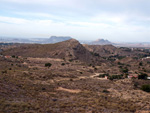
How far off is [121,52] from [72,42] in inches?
3379

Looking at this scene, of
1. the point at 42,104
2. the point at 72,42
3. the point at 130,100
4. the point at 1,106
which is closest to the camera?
the point at 1,106

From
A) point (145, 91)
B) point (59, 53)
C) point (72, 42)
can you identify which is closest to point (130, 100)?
point (145, 91)

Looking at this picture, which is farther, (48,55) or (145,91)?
(48,55)

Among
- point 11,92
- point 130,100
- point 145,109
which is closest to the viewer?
point 145,109

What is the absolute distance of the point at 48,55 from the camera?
83.5m

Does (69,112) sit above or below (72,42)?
below

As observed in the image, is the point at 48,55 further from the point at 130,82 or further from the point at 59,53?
the point at 130,82

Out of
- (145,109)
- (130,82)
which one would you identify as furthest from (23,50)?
(145,109)

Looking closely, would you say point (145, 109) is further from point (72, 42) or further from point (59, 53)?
point (72, 42)

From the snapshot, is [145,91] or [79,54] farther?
[79,54]

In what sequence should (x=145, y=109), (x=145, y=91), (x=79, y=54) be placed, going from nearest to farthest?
(x=145, y=109), (x=145, y=91), (x=79, y=54)

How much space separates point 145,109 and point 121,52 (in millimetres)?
158454

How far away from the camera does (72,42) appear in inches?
3952

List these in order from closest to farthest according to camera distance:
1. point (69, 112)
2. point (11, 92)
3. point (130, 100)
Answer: point (69, 112) → point (11, 92) → point (130, 100)
